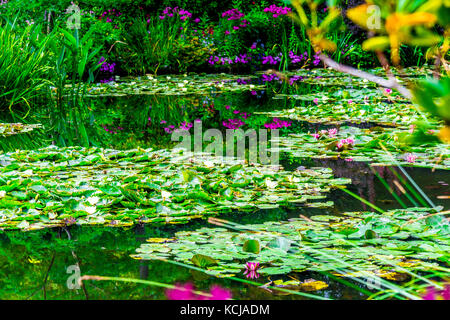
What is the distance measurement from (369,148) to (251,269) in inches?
116

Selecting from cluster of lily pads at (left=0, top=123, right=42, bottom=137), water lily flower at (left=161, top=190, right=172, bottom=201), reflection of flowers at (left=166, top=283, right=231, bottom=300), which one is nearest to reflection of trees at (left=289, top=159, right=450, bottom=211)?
water lily flower at (left=161, top=190, right=172, bottom=201)

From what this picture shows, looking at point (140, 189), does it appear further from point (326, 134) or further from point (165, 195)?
point (326, 134)

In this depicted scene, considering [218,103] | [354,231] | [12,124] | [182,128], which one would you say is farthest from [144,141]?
[354,231]

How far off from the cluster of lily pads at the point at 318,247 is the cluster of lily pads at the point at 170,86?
7.14 m

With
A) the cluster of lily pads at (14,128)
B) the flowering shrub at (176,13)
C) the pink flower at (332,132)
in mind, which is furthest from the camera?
the flowering shrub at (176,13)

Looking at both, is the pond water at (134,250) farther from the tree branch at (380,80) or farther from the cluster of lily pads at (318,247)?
the tree branch at (380,80)

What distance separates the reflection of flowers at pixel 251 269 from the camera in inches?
106

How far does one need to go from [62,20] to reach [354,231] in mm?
10948

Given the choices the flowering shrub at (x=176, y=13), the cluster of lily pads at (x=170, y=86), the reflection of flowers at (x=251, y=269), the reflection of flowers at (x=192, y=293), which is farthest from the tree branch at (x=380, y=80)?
the flowering shrub at (x=176, y=13)

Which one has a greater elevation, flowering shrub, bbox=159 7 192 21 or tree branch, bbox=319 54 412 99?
flowering shrub, bbox=159 7 192 21

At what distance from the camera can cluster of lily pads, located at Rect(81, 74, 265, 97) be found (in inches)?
412

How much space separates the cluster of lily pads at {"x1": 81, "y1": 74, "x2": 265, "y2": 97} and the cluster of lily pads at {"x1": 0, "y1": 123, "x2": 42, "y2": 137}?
9.95 ft

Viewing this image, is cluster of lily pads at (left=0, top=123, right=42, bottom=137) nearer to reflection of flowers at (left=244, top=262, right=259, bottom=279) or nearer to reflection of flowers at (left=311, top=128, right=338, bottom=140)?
reflection of flowers at (left=311, top=128, right=338, bottom=140)
